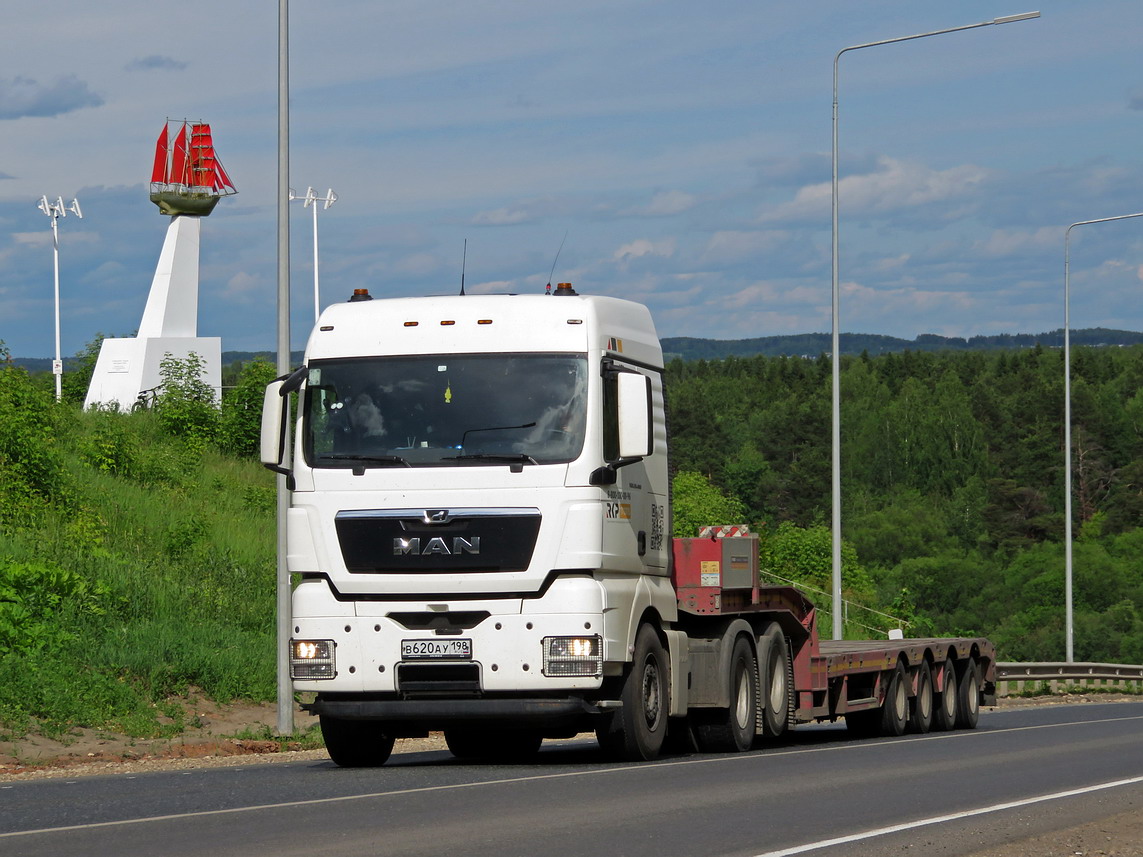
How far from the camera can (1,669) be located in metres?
19.6

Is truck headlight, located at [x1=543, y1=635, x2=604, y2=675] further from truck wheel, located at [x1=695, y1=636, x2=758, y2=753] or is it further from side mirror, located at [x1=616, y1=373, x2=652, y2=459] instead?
truck wheel, located at [x1=695, y1=636, x2=758, y2=753]

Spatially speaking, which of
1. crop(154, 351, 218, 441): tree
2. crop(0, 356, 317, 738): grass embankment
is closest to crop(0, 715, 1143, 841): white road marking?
crop(0, 356, 317, 738): grass embankment

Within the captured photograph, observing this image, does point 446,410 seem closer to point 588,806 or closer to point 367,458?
point 367,458

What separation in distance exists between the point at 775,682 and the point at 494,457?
17.0 ft

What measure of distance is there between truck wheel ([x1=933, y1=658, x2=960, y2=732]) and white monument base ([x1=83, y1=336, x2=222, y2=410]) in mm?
29259

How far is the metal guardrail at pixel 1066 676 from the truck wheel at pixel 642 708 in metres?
21.6

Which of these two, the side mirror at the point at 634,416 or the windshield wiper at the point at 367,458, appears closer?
the side mirror at the point at 634,416

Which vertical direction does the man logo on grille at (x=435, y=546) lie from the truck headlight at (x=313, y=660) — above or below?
above

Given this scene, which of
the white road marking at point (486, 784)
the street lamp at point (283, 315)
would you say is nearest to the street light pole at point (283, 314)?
the street lamp at point (283, 315)

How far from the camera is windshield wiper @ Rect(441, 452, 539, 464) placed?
13.6 m

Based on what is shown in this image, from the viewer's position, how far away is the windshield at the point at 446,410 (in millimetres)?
13648

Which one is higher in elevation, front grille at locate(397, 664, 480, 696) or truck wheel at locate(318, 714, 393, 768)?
front grille at locate(397, 664, 480, 696)

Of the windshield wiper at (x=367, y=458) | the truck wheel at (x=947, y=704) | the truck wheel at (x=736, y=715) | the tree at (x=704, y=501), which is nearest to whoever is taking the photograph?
the windshield wiper at (x=367, y=458)

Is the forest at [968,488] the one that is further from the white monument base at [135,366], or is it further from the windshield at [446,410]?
the windshield at [446,410]
